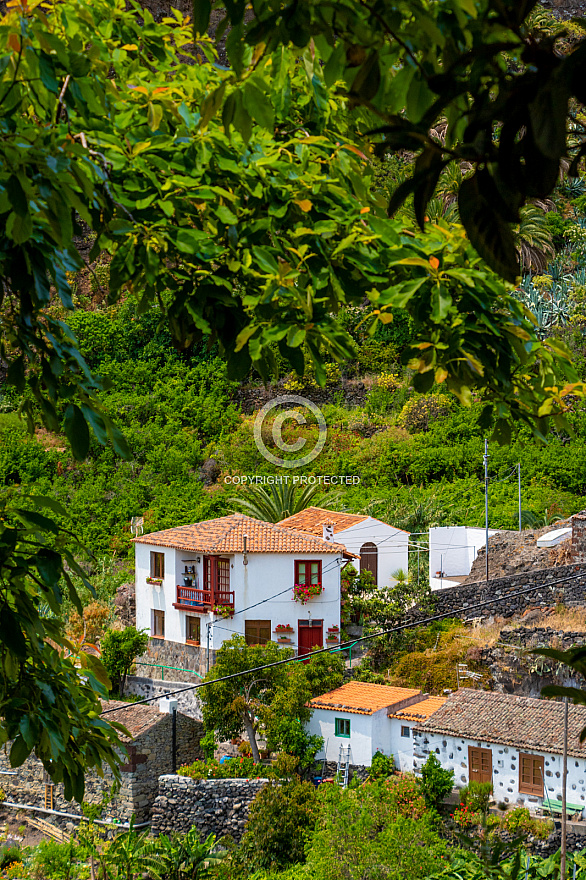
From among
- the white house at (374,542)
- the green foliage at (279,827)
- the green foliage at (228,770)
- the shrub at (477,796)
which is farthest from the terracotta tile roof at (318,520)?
the shrub at (477,796)

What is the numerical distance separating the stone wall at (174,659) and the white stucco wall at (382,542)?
260cm

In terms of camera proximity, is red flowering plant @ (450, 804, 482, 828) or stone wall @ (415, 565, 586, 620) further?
stone wall @ (415, 565, 586, 620)

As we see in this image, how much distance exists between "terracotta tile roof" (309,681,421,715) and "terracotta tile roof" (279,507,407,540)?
10.3 feet

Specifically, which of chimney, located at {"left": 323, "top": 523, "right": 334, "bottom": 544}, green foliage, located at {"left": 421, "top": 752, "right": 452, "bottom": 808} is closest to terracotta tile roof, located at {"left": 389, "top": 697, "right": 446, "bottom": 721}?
green foliage, located at {"left": 421, "top": 752, "right": 452, "bottom": 808}

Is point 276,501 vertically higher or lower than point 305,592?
higher

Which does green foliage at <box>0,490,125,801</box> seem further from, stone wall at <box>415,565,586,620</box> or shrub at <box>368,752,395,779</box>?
stone wall at <box>415,565,586,620</box>

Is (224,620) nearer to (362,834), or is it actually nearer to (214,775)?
(214,775)

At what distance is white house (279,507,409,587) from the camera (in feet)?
44.1

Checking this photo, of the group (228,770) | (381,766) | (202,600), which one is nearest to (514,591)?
(381,766)

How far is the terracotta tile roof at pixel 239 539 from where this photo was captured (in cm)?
1260

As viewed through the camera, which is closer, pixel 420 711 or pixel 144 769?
pixel 420 711

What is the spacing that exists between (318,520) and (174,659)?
3080 millimetres

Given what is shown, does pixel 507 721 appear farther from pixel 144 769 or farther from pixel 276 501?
pixel 276 501

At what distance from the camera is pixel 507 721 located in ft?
30.8
